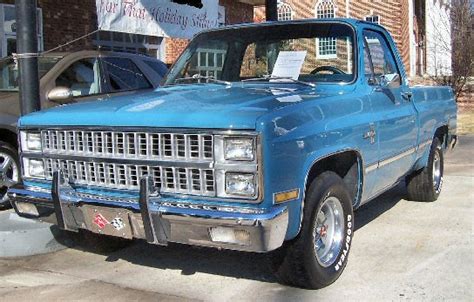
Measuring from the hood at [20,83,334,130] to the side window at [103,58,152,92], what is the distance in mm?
2859

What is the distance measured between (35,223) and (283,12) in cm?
2639

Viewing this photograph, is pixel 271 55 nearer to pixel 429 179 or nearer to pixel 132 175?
pixel 132 175

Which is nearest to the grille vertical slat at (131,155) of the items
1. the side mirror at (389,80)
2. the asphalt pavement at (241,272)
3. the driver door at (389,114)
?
the asphalt pavement at (241,272)

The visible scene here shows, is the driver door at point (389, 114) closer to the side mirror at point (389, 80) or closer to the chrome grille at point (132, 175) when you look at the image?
the side mirror at point (389, 80)

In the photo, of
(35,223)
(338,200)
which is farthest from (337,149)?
(35,223)

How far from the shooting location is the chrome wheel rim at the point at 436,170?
23.4 ft

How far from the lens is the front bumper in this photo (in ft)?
11.7

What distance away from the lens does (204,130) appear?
3.65 m

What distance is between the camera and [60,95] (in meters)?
6.53

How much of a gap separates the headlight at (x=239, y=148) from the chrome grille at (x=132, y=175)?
17 cm

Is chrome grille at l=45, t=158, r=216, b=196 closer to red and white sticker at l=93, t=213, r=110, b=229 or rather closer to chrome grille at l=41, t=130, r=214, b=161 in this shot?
chrome grille at l=41, t=130, r=214, b=161

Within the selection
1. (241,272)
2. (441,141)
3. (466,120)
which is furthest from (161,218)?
(466,120)

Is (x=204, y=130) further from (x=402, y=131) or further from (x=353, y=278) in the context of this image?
(x=402, y=131)

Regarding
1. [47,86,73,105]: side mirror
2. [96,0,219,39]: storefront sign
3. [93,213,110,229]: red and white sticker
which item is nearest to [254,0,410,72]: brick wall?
[96,0,219,39]: storefront sign
